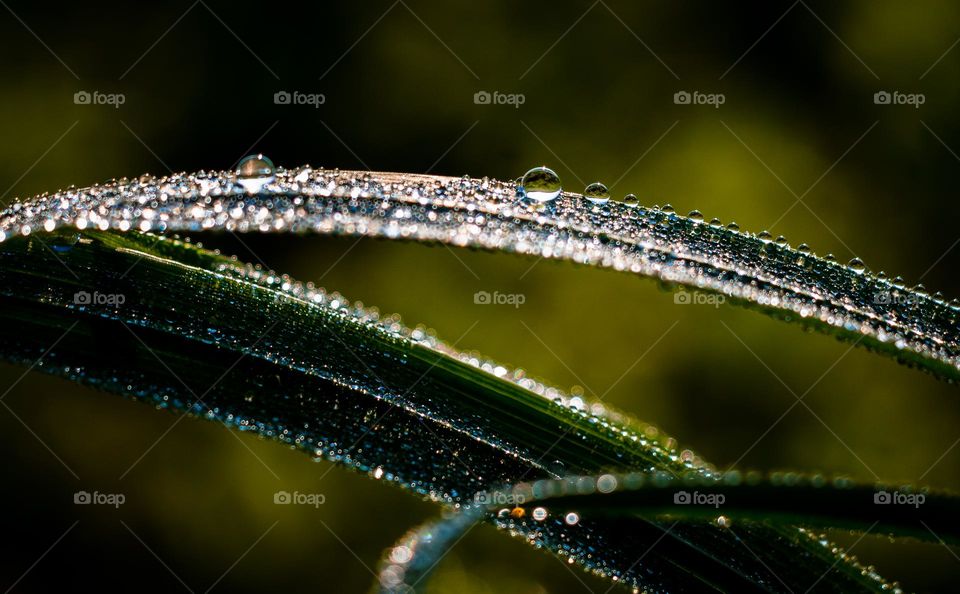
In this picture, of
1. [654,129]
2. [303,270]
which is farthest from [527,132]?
[303,270]

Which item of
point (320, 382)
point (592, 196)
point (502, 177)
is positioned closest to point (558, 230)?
point (592, 196)

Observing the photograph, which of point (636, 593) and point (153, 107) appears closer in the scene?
point (636, 593)

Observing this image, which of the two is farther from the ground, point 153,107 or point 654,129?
point 654,129

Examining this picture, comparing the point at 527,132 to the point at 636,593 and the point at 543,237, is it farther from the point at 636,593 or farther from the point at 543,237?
the point at 636,593

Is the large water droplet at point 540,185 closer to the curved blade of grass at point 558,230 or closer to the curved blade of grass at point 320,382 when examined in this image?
the curved blade of grass at point 558,230

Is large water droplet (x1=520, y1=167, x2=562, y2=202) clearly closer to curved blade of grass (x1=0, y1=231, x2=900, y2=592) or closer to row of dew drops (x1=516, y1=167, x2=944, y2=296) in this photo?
row of dew drops (x1=516, y1=167, x2=944, y2=296)

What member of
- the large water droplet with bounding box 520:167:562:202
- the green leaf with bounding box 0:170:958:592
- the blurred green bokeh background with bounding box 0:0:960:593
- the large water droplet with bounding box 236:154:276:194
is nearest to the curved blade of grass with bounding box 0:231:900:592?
the green leaf with bounding box 0:170:958:592

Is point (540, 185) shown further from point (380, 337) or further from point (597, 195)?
point (380, 337)

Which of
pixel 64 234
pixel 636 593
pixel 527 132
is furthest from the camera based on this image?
pixel 527 132
